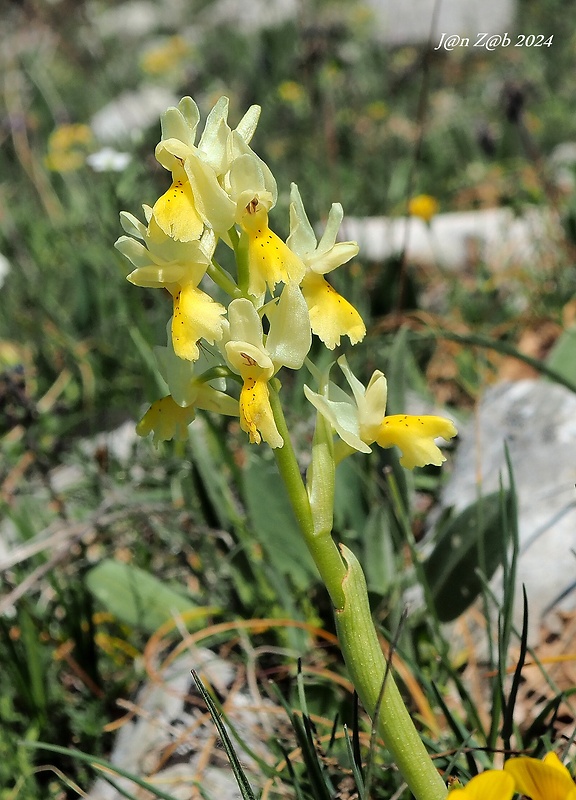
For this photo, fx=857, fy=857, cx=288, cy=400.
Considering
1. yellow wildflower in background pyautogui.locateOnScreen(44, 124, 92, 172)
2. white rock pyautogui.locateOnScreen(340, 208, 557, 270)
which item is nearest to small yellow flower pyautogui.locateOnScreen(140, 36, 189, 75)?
yellow wildflower in background pyautogui.locateOnScreen(44, 124, 92, 172)

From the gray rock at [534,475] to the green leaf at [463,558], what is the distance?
0.19 ft

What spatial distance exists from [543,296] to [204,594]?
1.53 meters

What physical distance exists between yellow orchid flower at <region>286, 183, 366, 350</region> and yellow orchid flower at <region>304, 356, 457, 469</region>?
0.04 m

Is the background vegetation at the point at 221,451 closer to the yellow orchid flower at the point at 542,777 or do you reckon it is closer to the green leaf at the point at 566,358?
the yellow orchid flower at the point at 542,777

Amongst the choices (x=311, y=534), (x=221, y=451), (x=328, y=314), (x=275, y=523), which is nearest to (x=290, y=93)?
(x=221, y=451)

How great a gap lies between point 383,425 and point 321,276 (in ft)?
0.61

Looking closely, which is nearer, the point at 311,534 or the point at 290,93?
the point at 311,534

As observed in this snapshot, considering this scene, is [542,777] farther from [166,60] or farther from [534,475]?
[166,60]

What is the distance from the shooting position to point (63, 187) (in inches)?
190

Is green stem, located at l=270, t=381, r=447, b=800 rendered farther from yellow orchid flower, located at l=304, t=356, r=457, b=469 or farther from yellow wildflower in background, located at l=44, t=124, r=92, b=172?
yellow wildflower in background, located at l=44, t=124, r=92, b=172

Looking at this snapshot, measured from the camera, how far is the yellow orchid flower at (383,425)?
3.18ft

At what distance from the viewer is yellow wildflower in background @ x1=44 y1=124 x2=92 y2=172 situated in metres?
4.28

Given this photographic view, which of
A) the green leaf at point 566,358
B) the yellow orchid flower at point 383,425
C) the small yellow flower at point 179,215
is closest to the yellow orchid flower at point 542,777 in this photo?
the yellow orchid flower at point 383,425

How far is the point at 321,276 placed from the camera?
3.24 feet
